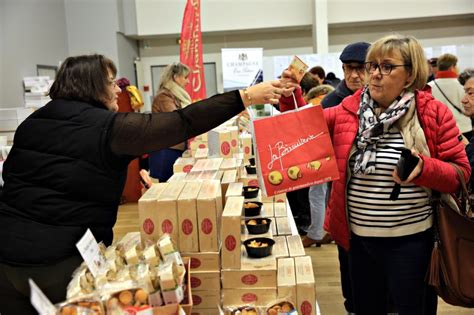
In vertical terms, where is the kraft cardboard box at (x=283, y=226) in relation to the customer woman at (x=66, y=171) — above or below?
below

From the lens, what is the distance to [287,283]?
1474 mm

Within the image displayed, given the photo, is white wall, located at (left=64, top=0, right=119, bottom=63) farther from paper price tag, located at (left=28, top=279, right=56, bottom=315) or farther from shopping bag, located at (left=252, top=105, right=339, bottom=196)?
paper price tag, located at (left=28, top=279, right=56, bottom=315)

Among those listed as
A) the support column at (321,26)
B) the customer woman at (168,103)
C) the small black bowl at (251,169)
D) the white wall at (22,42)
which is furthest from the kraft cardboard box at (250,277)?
the support column at (321,26)

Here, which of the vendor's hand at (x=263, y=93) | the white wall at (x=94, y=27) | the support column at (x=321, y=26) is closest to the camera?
the vendor's hand at (x=263, y=93)

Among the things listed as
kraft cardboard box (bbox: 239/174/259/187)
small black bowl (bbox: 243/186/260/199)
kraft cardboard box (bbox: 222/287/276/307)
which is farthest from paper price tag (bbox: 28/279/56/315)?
kraft cardboard box (bbox: 239/174/259/187)

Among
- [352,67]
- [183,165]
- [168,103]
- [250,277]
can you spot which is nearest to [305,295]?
[250,277]

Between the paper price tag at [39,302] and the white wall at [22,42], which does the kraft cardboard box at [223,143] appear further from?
the white wall at [22,42]

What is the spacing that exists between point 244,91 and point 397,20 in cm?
869

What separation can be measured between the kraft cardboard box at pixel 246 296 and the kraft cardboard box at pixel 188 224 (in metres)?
0.19

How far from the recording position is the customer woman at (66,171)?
4.56 ft

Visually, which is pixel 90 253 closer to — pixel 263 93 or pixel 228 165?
pixel 263 93

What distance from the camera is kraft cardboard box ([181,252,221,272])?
4.98 ft

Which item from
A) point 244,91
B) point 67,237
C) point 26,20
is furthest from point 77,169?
point 26,20

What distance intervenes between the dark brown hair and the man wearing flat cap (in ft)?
4.30
